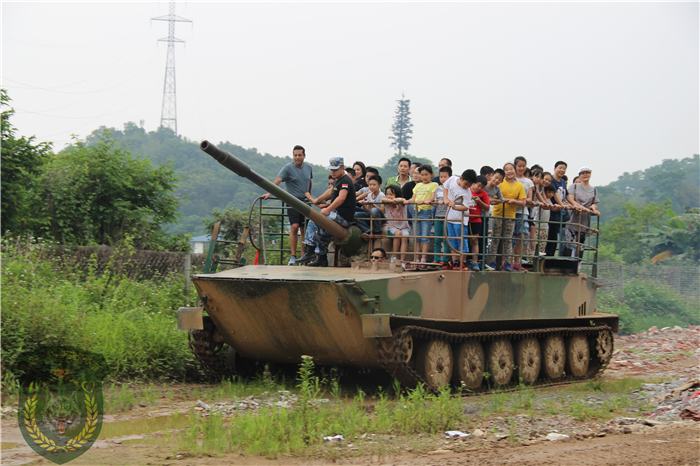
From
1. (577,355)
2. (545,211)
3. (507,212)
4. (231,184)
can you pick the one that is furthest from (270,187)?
(231,184)

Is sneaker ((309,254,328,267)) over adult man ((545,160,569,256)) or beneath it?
beneath

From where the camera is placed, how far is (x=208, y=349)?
10.1m

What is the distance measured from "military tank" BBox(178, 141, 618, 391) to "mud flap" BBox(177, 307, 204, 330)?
0.01 metres

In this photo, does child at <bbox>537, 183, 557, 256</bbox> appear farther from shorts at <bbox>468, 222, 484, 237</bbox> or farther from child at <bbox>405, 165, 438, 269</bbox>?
child at <bbox>405, 165, 438, 269</bbox>

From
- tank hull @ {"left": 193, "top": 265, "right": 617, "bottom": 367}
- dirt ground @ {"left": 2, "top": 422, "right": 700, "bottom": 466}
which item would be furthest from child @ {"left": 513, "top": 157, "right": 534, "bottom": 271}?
dirt ground @ {"left": 2, "top": 422, "right": 700, "bottom": 466}

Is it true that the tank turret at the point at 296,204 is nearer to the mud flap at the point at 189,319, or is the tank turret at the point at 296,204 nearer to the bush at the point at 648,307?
the mud flap at the point at 189,319

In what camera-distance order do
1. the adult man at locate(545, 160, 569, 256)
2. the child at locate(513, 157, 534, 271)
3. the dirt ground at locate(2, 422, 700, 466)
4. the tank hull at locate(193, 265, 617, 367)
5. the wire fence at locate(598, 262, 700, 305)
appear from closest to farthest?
the dirt ground at locate(2, 422, 700, 466) < the tank hull at locate(193, 265, 617, 367) < the child at locate(513, 157, 534, 271) < the adult man at locate(545, 160, 569, 256) < the wire fence at locate(598, 262, 700, 305)

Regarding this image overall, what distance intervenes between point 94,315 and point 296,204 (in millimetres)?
3877

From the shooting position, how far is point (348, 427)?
23.2ft

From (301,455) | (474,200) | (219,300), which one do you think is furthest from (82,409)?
(474,200)

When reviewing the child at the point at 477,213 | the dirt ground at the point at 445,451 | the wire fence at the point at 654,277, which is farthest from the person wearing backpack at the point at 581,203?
the wire fence at the point at 654,277

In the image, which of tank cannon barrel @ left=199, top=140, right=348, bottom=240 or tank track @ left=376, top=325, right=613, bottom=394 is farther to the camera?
tank track @ left=376, top=325, right=613, bottom=394

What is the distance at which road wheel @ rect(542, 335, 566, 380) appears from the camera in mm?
11934

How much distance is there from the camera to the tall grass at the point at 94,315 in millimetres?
9359
